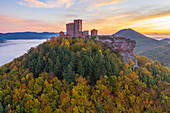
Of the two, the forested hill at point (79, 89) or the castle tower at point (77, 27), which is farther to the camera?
A: the castle tower at point (77, 27)

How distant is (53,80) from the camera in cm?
4278

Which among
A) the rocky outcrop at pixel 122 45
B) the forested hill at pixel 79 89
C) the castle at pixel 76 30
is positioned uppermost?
the castle at pixel 76 30

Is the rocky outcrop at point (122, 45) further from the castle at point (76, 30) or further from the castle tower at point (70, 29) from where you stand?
the castle tower at point (70, 29)

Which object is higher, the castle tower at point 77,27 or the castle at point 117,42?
the castle tower at point 77,27

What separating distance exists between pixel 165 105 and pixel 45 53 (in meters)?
60.9

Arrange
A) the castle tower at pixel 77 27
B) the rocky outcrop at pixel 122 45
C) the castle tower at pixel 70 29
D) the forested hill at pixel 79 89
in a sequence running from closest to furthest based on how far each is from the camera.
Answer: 1. the forested hill at pixel 79 89
2. the rocky outcrop at pixel 122 45
3. the castle tower at pixel 77 27
4. the castle tower at pixel 70 29

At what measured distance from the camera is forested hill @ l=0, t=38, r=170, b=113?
3678 centimetres

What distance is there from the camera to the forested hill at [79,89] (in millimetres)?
A: 36781

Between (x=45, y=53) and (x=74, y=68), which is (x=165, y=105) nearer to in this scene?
(x=74, y=68)

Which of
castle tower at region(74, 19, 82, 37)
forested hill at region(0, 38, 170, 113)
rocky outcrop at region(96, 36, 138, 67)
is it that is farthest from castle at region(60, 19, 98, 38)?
forested hill at region(0, 38, 170, 113)

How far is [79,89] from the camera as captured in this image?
4047 centimetres

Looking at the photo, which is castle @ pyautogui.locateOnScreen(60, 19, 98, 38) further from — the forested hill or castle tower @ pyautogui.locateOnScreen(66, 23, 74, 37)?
the forested hill

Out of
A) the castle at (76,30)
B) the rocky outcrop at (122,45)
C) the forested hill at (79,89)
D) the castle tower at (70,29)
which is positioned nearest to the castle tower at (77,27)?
the castle at (76,30)

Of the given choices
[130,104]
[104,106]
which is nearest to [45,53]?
[104,106]
